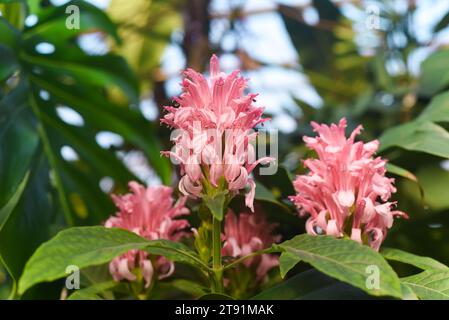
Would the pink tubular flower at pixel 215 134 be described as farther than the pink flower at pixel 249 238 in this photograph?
No

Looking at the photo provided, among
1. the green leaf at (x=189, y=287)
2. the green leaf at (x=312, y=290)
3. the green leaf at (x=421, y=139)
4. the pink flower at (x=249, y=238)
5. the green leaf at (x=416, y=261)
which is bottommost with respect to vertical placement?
the green leaf at (x=312, y=290)

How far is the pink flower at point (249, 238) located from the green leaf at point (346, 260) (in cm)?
15

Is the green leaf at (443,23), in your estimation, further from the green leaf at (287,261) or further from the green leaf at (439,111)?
the green leaf at (287,261)

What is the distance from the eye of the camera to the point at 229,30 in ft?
4.77

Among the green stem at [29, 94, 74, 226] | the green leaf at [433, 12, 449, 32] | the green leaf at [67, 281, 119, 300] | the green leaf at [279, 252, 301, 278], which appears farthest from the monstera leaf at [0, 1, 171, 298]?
the green leaf at [433, 12, 449, 32]

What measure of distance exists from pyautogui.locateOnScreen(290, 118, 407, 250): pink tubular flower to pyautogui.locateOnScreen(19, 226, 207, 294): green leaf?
13 cm

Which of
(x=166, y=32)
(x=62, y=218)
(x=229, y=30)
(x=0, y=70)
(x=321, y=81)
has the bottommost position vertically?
(x=62, y=218)

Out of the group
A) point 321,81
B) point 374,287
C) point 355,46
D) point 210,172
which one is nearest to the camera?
point 374,287

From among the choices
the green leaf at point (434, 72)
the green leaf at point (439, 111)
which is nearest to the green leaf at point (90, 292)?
the green leaf at point (439, 111)

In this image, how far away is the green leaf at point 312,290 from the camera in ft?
1.69

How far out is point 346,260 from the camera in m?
0.45

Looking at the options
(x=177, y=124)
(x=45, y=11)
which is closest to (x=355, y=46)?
(x=45, y=11)
